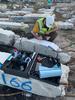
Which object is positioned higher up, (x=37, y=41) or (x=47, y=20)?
(x=47, y=20)

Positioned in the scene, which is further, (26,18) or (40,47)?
(26,18)

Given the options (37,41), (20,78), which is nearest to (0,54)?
(20,78)

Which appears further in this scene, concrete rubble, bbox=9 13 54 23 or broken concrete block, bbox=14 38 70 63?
concrete rubble, bbox=9 13 54 23

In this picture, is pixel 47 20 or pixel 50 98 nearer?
pixel 50 98

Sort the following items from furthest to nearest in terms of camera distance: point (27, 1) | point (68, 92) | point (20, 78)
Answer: point (27, 1)
point (68, 92)
point (20, 78)

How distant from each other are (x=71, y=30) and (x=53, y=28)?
3.24 meters

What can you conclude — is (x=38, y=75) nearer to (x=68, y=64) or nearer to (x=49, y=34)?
(x=68, y=64)

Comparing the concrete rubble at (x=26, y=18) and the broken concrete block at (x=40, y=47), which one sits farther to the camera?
the concrete rubble at (x=26, y=18)

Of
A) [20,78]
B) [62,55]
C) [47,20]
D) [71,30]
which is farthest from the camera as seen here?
[71,30]

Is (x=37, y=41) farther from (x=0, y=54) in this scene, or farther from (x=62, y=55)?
(x=0, y=54)

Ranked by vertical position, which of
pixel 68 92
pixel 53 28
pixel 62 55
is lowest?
pixel 68 92

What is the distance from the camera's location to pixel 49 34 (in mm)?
8633

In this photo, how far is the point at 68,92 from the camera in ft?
21.9

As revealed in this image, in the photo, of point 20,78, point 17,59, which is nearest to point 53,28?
point 17,59
